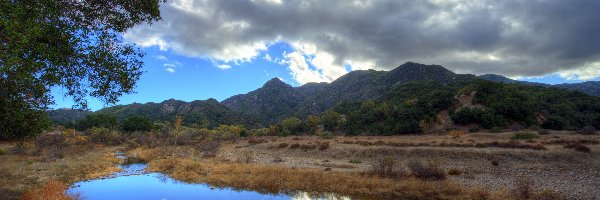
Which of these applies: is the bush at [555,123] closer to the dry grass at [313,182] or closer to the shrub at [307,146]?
the shrub at [307,146]

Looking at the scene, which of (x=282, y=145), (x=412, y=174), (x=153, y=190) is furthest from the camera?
(x=282, y=145)

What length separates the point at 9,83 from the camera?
42.0 feet

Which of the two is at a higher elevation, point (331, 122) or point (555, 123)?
point (331, 122)

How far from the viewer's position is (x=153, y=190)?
100 ft

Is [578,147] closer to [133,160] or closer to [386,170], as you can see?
[386,170]

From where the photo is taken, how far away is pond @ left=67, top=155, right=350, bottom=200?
27748 mm

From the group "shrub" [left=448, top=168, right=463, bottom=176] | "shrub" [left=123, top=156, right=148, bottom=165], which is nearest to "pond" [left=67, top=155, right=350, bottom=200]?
"shrub" [left=448, top=168, right=463, bottom=176]

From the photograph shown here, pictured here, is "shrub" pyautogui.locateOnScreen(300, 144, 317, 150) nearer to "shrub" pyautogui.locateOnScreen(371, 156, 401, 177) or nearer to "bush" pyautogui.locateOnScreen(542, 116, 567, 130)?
"shrub" pyautogui.locateOnScreen(371, 156, 401, 177)

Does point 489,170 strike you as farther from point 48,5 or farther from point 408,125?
point 408,125

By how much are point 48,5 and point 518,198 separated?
84.0 feet

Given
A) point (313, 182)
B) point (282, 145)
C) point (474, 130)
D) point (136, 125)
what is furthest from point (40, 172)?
point (136, 125)

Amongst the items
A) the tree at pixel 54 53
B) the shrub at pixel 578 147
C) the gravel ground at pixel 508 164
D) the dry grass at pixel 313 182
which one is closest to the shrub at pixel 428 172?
the gravel ground at pixel 508 164

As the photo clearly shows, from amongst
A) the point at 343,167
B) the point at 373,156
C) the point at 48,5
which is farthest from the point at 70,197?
the point at 373,156

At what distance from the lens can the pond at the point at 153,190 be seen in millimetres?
27748
